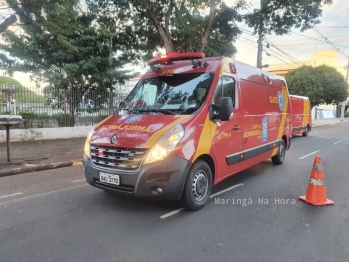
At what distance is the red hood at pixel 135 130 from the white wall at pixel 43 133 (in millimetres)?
8127

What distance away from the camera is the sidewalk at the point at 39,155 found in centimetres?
681

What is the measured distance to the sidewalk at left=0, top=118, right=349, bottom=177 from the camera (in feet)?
22.4

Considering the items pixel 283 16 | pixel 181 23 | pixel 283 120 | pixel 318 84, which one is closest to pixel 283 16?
pixel 283 16

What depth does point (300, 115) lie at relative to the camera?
613 inches

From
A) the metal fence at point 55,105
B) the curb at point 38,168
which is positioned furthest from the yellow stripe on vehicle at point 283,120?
the metal fence at point 55,105

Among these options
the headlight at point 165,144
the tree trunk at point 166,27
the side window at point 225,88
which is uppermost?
the tree trunk at point 166,27

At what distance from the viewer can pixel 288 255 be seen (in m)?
2.94

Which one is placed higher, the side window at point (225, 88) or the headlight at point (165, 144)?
the side window at point (225, 88)

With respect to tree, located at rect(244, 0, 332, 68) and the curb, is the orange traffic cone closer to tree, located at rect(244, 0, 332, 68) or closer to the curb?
the curb

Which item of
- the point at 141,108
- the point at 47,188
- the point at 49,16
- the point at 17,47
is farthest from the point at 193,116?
the point at 17,47

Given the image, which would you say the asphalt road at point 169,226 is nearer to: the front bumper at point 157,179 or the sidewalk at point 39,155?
the front bumper at point 157,179

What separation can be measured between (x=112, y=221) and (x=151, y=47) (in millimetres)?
13465

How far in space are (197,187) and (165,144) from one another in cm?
93

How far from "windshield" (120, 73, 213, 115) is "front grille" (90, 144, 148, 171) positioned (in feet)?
2.93
